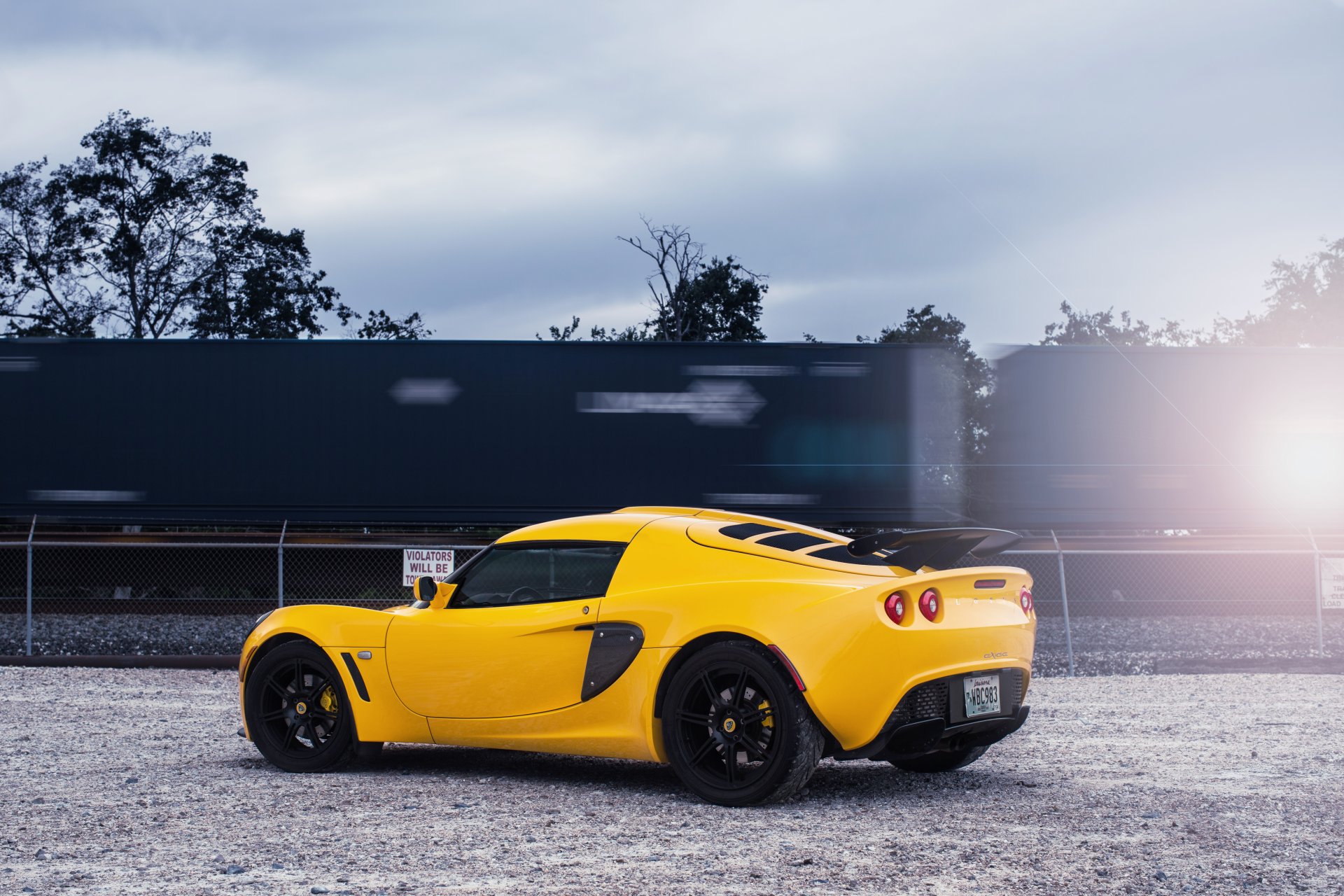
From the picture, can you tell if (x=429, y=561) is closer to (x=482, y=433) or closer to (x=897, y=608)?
(x=482, y=433)

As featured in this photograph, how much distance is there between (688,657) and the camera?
17.7 ft

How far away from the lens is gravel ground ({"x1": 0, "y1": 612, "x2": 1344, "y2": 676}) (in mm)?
14633

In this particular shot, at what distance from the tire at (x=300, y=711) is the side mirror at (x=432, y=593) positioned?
0.59 metres

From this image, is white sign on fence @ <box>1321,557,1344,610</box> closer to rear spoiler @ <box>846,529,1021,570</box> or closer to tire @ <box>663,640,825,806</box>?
rear spoiler @ <box>846,529,1021,570</box>

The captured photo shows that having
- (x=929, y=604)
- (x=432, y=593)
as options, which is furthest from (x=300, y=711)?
(x=929, y=604)

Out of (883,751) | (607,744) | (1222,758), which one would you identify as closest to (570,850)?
(607,744)

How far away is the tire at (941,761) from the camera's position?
20.9 feet

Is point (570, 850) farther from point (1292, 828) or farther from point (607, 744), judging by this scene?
point (1292, 828)

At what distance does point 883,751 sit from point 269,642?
3349mm

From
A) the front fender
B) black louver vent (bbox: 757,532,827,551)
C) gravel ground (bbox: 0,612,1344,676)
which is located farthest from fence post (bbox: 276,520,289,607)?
black louver vent (bbox: 757,532,827,551)

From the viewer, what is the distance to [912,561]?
17.5ft

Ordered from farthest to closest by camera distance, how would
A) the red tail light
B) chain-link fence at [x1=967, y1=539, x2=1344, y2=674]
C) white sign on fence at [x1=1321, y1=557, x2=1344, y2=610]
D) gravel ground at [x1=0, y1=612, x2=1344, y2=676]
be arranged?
chain-link fence at [x1=967, y1=539, x2=1344, y2=674] < gravel ground at [x1=0, y1=612, x2=1344, y2=676] < white sign on fence at [x1=1321, y1=557, x2=1344, y2=610] < the red tail light

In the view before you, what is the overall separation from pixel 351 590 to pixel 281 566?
2.84 meters

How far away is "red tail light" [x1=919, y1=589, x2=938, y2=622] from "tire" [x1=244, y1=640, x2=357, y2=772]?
9.79 feet
